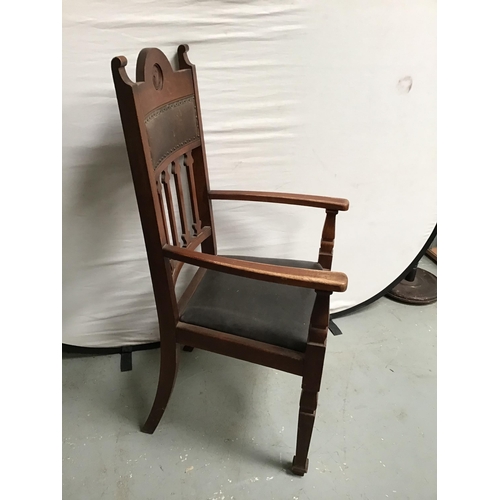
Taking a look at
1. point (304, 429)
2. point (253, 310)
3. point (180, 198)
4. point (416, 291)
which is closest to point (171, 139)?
point (180, 198)

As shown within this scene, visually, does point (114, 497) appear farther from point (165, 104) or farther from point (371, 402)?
point (165, 104)

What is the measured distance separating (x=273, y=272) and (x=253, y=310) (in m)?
0.22

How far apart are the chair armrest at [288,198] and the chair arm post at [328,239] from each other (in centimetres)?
3

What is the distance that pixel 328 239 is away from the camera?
3.81 feet

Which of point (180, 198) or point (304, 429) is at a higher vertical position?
point (180, 198)

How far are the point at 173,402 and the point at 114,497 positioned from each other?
0.33 metres

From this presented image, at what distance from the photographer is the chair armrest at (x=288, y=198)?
1.13 meters

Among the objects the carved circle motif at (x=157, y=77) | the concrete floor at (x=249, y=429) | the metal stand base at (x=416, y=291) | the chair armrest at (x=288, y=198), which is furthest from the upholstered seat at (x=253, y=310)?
the metal stand base at (x=416, y=291)

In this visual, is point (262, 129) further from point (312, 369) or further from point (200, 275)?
point (312, 369)

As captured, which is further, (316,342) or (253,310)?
(253,310)

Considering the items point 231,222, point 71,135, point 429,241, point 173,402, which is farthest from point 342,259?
point 71,135

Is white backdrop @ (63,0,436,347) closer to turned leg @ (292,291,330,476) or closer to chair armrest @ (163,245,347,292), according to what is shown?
chair armrest @ (163,245,347,292)

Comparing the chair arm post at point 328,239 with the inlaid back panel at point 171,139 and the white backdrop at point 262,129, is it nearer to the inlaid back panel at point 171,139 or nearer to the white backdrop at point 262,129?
the white backdrop at point 262,129

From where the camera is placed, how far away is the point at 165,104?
3.01 feet
